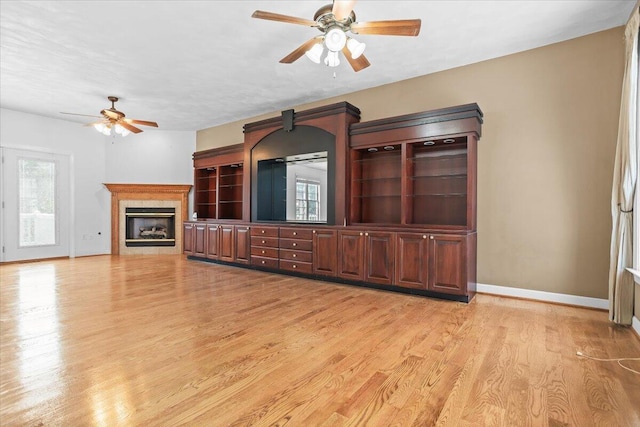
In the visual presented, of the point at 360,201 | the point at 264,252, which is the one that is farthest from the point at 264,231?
the point at 360,201

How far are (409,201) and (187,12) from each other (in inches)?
136

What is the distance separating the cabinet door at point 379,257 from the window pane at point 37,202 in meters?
7.04

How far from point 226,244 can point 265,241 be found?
108 centimetres

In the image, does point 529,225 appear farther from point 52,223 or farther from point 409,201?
point 52,223

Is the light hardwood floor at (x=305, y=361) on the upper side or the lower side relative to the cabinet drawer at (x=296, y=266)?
lower

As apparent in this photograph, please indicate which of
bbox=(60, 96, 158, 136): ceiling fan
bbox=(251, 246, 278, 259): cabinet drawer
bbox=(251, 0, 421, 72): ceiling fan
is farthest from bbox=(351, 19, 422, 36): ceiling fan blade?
bbox=(60, 96, 158, 136): ceiling fan

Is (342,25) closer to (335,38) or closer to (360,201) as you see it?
(335,38)

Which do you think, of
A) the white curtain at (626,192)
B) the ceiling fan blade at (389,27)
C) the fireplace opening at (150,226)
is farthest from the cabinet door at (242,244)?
the white curtain at (626,192)

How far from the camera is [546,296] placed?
396cm

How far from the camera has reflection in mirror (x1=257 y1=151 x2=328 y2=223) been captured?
5469mm

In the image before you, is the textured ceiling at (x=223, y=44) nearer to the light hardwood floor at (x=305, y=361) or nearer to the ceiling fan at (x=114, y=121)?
the ceiling fan at (x=114, y=121)

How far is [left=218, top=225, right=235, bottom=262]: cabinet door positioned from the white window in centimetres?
143

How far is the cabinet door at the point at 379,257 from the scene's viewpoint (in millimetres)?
4391

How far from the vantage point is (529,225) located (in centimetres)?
407
